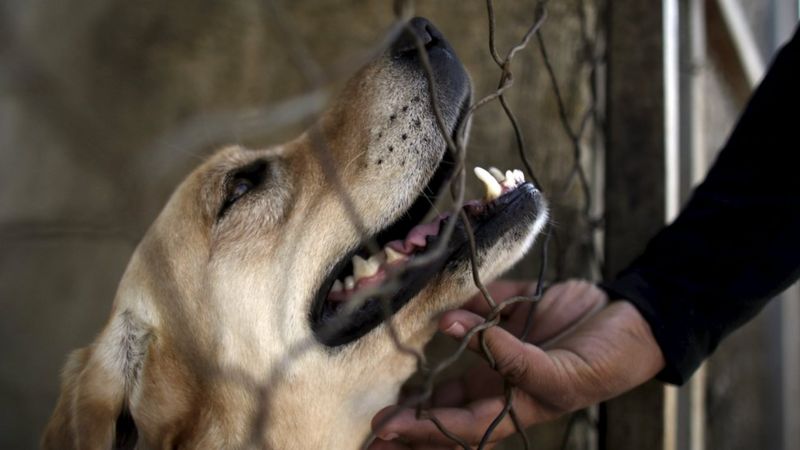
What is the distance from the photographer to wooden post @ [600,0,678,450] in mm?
1934

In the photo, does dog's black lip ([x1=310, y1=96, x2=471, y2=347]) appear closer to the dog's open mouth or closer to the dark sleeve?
the dog's open mouth

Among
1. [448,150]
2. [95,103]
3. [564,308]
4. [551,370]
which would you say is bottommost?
[564,308]

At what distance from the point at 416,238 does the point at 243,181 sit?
0.53 metres

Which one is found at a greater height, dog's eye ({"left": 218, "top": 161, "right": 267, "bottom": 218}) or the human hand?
dog's eye ({"left": 218, "top": 161, "right": 267, "bottom": 218})

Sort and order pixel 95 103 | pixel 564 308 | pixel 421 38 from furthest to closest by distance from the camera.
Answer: pixel 95 103, pixel 564 308, pixel 421 38

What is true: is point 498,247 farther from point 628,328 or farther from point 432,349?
point 432,349

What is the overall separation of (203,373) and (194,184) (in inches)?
19.2

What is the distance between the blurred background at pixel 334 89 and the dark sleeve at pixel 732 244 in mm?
244

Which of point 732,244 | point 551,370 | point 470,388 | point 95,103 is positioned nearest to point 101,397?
point 470,388

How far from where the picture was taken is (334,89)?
2.83 m

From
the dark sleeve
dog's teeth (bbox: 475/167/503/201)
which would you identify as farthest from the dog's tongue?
the dark sleeve

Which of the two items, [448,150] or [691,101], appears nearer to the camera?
[448,150]

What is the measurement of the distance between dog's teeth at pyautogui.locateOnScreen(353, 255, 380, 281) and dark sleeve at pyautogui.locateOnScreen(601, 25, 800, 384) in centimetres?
60

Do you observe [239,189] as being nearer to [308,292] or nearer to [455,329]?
[308,292]
